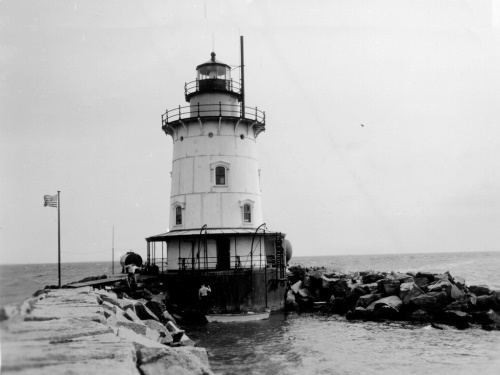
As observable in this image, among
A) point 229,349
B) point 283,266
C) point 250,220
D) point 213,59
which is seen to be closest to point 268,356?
point 229,349

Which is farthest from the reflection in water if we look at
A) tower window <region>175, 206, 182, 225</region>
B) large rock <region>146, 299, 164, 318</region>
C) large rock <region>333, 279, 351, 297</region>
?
tower window <region>175, 206, 182, 225</region>

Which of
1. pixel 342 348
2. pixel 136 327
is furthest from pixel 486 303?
pixel 136 327

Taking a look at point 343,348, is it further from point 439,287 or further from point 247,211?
point 247,211

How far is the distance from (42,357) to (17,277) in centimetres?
156

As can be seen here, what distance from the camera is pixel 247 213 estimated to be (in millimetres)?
26562

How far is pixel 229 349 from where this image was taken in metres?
16.5

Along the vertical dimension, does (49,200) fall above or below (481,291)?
above

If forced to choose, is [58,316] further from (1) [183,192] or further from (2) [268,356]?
(1) [183,192]

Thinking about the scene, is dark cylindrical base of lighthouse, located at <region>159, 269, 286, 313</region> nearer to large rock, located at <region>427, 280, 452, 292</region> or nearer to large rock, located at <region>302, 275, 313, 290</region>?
large rock, located at <region>302, 275, 313, 290</region>

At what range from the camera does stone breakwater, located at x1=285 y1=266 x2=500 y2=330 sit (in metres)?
21.3

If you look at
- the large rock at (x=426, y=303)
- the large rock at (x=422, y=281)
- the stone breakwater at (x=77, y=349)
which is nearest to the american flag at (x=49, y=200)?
the stone breakwater at (x=77, y=349)

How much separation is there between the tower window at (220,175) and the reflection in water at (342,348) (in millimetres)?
7424

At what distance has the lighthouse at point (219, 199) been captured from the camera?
24.4 m

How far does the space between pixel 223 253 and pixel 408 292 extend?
8646 millimetres
